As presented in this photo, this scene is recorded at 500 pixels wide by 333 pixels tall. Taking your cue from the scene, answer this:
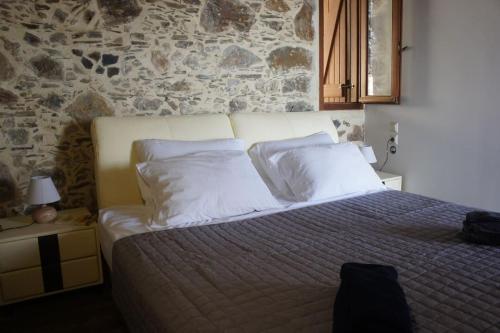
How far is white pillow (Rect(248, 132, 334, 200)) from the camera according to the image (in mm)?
2519

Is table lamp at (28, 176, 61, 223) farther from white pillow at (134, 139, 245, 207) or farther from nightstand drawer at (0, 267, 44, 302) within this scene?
white pillow at (134, 139, 245, 207)

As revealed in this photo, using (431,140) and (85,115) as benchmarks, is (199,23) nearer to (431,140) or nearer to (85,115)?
(85,115)

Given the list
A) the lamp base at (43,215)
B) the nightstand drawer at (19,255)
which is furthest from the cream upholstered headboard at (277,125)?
the nightstand drawer at (19,255)

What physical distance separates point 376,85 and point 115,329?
287 cm

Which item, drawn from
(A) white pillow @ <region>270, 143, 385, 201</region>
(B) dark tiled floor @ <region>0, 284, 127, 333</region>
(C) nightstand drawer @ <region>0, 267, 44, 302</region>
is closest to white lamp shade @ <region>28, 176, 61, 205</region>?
(C) nightstand drawer @ <region>0, 267, 44, 302</region>

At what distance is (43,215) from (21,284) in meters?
0.39

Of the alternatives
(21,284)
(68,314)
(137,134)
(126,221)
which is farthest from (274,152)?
(21,284)

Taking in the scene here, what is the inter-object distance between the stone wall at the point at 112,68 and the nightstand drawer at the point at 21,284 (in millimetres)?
→ 494

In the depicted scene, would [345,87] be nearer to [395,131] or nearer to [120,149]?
[395,131]

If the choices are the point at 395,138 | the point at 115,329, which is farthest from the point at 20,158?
the point at 395,138

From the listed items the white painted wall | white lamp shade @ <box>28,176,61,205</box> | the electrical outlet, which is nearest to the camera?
white lamp shade @ <box>28,176,61,205</box>

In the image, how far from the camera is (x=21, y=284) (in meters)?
2.14

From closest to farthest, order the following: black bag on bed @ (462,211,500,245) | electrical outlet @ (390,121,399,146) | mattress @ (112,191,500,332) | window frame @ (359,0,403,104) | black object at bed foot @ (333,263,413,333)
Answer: black object at bed foot @ (333,263,413,333) < mattress @ (112,191,500,332) < black bag on bed @ (462,211,500,245) < window frame @ (359,0,403,104) < electrical outlet @ (390,121,399,146)

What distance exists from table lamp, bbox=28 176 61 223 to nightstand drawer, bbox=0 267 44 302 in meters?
0.30
